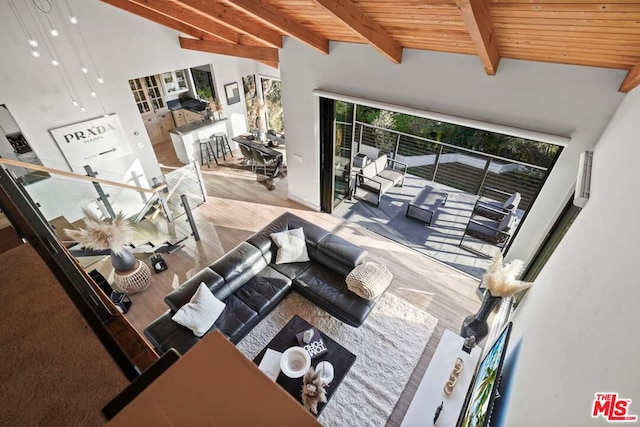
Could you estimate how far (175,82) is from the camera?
8.59 metres

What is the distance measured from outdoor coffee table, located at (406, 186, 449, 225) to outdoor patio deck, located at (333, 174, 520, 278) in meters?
0.11

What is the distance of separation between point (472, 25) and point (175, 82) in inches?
348

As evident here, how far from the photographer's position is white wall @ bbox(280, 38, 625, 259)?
2.64m

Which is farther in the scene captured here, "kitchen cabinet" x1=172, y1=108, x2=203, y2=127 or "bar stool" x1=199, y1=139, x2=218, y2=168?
"kitchen cabinet" x1=172, y1=108, x2=203, y2=127

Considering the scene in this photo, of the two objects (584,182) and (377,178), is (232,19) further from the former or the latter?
(584,182)

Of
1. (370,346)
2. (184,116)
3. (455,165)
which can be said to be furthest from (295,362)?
(184,116)

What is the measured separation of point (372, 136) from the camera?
7137 mm

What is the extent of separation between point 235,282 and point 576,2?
12.8 ft

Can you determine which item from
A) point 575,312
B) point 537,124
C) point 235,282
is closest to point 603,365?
point 575,312

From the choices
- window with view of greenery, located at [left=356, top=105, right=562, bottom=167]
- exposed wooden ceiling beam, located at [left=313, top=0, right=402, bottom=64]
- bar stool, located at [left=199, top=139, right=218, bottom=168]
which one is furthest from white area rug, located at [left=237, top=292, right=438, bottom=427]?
bar stool, located at [left=199, top=139, right=218, bottom=168]

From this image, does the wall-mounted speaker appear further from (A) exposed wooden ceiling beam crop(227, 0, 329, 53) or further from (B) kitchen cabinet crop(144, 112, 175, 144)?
(B) kitchen cabinet crop(144, 112, 175, 144)

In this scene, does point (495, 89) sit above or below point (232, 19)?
below

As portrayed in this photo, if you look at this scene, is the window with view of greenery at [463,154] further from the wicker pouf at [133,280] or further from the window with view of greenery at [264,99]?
the wicker pouf at [133,280]
